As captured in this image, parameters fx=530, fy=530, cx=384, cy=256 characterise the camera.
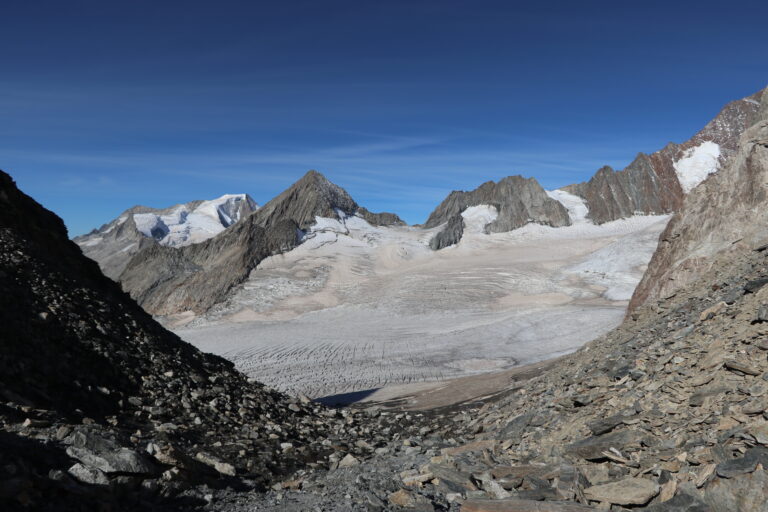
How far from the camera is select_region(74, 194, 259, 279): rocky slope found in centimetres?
12350

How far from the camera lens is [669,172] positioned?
254 feet

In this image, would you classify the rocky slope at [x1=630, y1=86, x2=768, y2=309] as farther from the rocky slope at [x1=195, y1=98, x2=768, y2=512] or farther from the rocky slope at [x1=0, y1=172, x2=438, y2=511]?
the rocky slope at [x1=0, y1=172, x2=438, y2=511]

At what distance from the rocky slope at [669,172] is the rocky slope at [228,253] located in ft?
115

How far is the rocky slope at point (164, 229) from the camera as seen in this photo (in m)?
124

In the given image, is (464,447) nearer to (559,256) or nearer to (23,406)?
(23,406)

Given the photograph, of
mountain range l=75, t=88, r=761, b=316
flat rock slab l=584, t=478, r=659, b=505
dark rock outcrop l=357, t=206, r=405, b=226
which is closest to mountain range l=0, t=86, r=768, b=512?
flat rock slab l=584, t=478, r=659, b=505

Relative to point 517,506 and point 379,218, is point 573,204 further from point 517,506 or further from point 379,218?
point 517,506

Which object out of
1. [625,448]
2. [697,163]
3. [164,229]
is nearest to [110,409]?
[625,448]

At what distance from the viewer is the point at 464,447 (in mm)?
8383

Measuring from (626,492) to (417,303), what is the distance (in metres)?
44.8

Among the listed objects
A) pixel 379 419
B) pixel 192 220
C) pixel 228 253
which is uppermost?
pixel 192 220

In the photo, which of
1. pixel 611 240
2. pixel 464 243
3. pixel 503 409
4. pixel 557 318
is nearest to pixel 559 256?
pixel 611 240

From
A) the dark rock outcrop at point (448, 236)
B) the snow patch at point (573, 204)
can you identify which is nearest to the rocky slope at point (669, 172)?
the snow patch at point (573, 204)

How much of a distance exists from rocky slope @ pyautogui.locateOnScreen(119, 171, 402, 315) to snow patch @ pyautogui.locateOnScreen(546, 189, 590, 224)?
92.1 feet
